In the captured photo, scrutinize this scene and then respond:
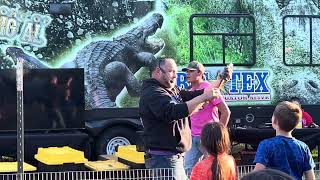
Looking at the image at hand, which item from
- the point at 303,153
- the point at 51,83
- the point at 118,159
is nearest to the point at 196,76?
the point at 118,159

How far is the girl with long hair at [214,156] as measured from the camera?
15.3 ft

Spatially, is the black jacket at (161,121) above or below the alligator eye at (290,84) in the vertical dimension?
below

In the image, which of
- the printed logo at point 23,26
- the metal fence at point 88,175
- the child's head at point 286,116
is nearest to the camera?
the child's head at point 286,116

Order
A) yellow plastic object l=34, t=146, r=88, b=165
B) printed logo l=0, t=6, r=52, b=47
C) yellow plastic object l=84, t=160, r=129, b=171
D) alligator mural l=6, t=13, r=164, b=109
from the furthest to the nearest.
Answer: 1. alligator mural l=6, t=13, r=164, b=109
2. printed logo l=0, t=6, r=52, b=47
3. yellow plastic object l=34, t=146, r=88, b=165
4. yellow plastic object l=84, t=160, r=129, b=171

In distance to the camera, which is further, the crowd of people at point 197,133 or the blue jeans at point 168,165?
the blue jeans at point 168,165

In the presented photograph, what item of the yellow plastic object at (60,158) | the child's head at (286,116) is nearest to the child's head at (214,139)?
the child's head at (286,116)

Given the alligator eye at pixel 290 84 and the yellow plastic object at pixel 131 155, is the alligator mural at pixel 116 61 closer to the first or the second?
the alligator eye at pixel 290 84

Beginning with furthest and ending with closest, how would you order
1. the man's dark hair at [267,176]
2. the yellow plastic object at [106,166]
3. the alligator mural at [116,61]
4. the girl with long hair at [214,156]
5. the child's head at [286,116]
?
the alligator mural at [116,61] < the yellow plastic object at [106,166] < the child's head at [286,116] < the girl with long hair at [214,156] < the man's dark hair at [267,176]

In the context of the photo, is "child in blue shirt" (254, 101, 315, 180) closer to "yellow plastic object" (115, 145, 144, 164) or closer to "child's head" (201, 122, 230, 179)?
"child's head" (201, 122, 230, 179)

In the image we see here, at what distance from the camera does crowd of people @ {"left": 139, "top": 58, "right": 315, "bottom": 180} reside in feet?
15.5

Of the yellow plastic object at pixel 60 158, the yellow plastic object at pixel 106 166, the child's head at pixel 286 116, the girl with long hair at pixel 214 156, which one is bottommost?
the yellow plastic object at pixel 106 166

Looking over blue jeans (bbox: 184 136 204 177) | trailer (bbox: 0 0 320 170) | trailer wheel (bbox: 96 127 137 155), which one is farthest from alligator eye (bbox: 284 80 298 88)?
blue jeans (bbox: 184 136 204 177)

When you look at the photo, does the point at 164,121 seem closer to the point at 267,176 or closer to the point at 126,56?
the point at 267,176

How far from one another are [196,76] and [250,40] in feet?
18.2
